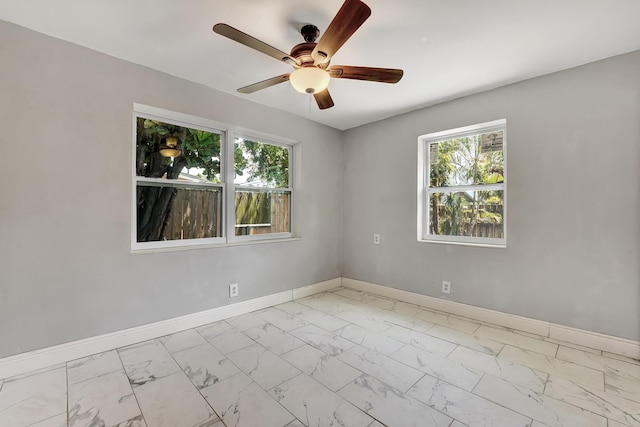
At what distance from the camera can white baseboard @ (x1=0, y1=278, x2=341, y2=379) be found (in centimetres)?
188

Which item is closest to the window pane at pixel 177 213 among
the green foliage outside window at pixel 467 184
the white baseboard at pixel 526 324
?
the white baseboard at pixel 526 324

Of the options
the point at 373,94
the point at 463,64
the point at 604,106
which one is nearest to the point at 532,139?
the point at 604,106

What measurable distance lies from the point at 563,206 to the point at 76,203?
393 cm

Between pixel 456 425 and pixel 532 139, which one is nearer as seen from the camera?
pixel 456 425

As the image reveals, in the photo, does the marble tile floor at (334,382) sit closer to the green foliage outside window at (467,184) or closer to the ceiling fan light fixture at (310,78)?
the green foliage outside window at (467,184)

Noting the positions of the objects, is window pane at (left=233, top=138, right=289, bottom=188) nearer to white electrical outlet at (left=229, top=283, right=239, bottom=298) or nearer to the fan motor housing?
white electrical outlet at (left=229, top=283, right=239, bottom=298)

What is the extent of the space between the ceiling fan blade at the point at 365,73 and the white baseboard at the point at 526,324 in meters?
2.42

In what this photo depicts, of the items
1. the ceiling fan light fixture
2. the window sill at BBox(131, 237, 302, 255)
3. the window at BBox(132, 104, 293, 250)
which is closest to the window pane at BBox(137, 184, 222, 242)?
the window at BBox(132, 104, 293, 250)

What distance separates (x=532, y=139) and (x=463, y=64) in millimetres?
963

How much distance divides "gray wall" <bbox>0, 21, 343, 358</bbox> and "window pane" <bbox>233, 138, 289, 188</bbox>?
52 cm

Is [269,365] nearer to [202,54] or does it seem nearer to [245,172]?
[245,172]

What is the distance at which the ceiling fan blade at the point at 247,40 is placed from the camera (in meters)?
1.46

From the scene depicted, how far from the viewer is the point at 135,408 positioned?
5.12 ft

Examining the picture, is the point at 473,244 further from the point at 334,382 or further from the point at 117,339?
the point at 117,339
